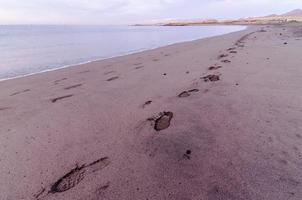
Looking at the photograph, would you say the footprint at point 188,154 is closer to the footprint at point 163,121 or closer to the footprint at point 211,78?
the footprint at point 163,121

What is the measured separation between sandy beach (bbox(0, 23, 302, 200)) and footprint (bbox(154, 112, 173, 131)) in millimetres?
14

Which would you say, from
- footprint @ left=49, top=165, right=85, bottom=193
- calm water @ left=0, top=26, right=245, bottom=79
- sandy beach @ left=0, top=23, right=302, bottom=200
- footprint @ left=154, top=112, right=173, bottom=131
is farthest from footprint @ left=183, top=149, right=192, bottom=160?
calm water @ left=0, top=26, right=245, bottom=79

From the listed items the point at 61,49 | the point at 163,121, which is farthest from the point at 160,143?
the point at 61,49

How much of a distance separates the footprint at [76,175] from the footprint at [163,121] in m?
0.98

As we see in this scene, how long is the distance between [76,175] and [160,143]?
1042 millimetres

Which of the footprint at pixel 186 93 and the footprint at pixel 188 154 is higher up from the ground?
the footprint at pixel 188 154

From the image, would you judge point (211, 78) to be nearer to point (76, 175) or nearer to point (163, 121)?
point (163, 121)

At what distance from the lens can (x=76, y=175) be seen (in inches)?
113

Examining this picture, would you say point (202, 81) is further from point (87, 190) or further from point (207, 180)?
point (87, 190)

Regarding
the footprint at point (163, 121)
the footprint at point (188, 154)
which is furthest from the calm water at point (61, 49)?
the footprint at point (188, 154)

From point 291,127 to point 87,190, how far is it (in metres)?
2.55

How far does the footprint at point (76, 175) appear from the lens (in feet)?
8.80

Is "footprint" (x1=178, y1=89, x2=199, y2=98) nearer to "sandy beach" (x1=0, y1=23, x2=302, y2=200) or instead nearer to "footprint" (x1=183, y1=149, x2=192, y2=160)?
"sandy beach" (x1=0, y1=23, x2=302, y2=200)

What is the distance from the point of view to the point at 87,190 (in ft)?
8.49
